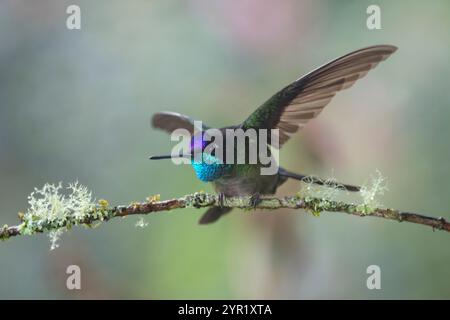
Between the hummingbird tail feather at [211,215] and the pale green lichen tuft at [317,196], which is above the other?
the hummingbird tail feather at [211,215]

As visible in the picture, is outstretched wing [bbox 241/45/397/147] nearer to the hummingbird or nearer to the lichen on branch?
the hummingbird

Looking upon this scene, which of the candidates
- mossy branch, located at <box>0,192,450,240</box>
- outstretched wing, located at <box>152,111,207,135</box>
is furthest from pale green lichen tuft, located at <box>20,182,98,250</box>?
outstretched wing, located at <box>152,111,207,135</box>

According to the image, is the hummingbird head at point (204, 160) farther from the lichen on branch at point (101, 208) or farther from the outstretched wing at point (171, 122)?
the outstretched wing at point (171, 122)

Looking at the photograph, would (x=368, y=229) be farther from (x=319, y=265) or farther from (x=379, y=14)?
(x=379, y=14)

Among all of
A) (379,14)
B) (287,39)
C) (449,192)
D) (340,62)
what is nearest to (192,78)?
(287,39)

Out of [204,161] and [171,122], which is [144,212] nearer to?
[204,161]

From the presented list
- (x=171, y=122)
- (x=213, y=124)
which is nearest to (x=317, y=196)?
(x=171, y=122)

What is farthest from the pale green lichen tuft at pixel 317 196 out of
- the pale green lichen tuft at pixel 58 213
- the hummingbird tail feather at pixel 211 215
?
the hummingbird tail feather at pixel 211 215
